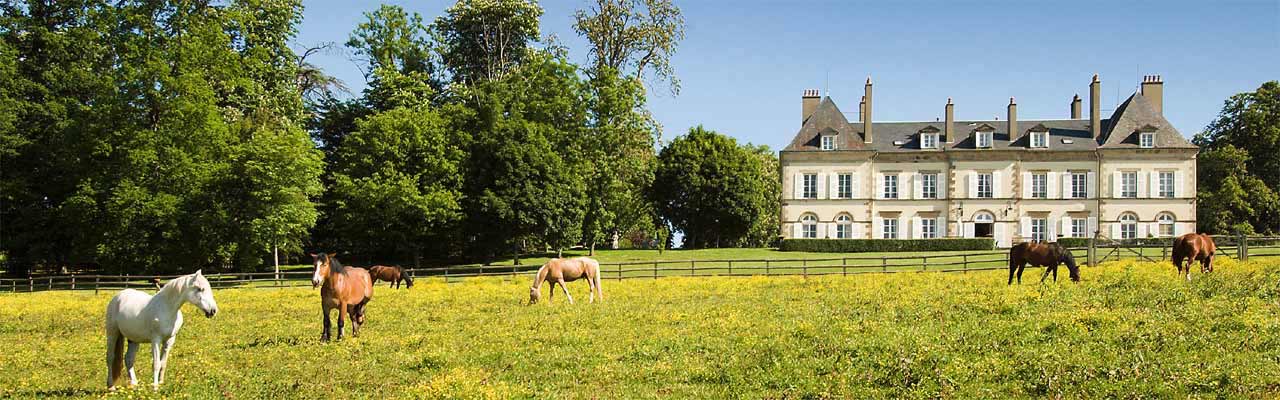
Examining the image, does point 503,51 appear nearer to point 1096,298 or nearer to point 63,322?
point 63,322

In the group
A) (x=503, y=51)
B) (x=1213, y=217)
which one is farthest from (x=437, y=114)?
(x=1213, y=217)

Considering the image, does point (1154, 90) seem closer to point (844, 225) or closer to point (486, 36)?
point (844, 225)

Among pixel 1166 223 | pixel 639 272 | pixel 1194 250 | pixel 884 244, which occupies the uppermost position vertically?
pixel 1166 223

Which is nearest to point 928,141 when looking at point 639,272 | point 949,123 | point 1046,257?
point 949,123

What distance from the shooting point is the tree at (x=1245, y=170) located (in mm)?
57219

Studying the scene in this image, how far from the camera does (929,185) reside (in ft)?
197

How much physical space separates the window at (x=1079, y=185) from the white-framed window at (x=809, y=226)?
16354 mm

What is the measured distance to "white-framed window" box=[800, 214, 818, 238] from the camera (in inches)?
2375

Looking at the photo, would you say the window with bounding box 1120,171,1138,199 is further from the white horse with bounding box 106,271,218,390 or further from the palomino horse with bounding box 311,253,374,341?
the white horse with bounding box 106,271,218,390

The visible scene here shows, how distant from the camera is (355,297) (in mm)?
15734

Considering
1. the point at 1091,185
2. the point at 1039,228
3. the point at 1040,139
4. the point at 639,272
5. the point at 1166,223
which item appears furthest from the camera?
the point at 1040,139

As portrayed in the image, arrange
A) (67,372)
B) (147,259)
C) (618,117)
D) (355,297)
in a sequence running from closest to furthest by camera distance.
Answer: (67,372)
(355,297)
(147,259)
(618,117)

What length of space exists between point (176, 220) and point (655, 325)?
1176 inches

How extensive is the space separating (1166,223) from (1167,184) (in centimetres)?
246
